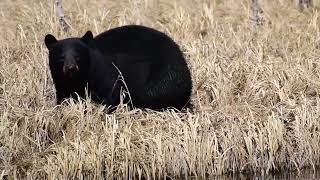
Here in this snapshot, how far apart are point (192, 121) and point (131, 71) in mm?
862

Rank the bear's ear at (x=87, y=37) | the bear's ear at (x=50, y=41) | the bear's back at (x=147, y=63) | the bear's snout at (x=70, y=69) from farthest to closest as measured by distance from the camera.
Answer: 1. the bear's back at (x=147, y=63)
2. the bear's ear at (x=87, y=37)
3. the bear's ear at (x=50, y=41)
4. the bear's snout at (x=70, y=69)

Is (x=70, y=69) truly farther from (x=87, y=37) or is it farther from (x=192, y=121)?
(x=192, y=121)

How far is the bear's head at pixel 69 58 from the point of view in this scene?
7.05 meters

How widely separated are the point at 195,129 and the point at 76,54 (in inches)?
53.3

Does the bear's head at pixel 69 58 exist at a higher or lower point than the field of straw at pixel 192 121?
higher

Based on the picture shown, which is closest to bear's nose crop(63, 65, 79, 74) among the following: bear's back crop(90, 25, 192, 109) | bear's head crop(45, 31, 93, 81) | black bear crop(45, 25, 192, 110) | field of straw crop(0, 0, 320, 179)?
bear's head crop(45, 31, 93, 81)

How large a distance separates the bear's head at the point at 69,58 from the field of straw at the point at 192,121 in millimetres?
331

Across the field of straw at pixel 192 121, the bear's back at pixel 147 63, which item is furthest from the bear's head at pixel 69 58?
the bear's back at pixel 147 63

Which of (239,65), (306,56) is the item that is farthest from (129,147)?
(306,56)

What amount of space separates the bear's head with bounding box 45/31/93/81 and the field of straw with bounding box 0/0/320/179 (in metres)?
0.33

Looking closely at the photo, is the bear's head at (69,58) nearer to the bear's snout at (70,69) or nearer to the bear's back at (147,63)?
the bear's snout at (70,69)

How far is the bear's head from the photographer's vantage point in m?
7.05

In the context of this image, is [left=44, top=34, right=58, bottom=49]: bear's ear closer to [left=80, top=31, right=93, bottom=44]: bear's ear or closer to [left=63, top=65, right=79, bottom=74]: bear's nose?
[left=80, top=31, right=93, bottom=44]: bear's ear

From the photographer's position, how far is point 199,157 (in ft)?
23.4
